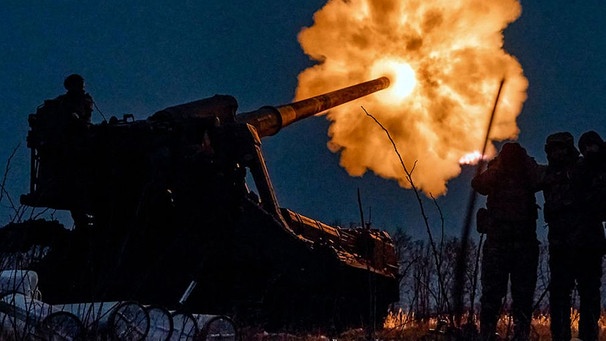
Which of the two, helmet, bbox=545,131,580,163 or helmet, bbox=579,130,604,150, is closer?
helmet, bbox=579,130,604,150

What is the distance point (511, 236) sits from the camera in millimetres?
8961

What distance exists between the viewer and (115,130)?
11477 millimetres

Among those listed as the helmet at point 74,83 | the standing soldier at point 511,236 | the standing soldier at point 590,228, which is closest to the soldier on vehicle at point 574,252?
the standing soldier at point 590,228

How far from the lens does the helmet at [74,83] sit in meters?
11.1

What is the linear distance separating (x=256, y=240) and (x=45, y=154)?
10.6ft

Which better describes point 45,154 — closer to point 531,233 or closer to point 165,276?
point 165,276

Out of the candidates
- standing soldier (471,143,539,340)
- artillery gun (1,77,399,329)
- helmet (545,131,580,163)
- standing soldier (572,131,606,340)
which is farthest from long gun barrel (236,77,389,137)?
standing soldier (572,131,606,340)

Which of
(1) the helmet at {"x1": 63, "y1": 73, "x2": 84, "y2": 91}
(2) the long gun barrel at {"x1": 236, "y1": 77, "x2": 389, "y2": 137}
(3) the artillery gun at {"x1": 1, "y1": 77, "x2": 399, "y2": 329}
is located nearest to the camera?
(1) the helmet at {"x1": 63, "y1": 73, "x2": 84, "y2": 91}

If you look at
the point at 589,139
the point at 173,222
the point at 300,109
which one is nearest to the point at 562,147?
the point at 589,139

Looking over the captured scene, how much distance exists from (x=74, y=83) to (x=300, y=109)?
604 cm

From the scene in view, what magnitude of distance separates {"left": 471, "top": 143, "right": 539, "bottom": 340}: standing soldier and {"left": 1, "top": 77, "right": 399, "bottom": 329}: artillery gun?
338 centimetres

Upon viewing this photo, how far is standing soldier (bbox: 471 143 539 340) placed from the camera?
8883 millimetres

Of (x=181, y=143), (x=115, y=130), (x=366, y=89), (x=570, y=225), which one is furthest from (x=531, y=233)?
(x=366, y=89)

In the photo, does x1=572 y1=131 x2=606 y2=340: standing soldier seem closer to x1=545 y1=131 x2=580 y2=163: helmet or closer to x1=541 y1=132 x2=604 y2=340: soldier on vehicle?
x1=541 y1=132 x2=604 y2=340: soldier on vehicle
